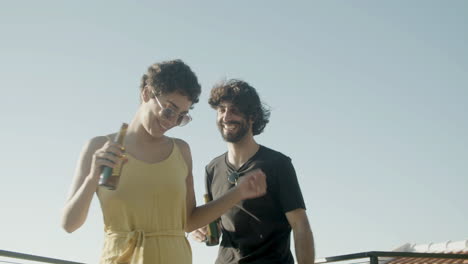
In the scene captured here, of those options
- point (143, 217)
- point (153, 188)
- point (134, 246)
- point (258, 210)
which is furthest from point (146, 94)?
point (258, 210)

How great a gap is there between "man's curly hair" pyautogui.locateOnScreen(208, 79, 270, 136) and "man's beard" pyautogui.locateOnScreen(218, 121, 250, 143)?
4.2 inches

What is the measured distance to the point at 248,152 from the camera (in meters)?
3.57

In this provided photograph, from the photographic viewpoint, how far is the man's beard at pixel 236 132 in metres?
3.58

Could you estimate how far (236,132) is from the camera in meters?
3.59

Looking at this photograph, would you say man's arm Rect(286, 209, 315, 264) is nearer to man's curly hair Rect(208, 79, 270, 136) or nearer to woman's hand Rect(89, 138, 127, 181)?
man's curly hair Rect(208, 79, 270, 136)

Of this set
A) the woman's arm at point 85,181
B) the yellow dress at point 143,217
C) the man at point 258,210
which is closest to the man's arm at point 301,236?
the man at point 258,210

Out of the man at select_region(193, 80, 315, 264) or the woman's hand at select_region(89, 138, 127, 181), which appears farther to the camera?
the man at select_region(193, 80, 315, 264)

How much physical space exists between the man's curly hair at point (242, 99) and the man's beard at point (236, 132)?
106mm

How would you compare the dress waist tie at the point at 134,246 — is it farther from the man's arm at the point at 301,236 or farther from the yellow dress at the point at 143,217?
the man's arm at the point at 301,236

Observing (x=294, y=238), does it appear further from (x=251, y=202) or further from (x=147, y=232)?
(x=147, y=232)

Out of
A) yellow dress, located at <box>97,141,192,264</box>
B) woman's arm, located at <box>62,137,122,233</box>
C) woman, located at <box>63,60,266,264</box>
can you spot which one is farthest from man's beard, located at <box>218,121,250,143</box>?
woman's arm, located at <box>62,137,122,233</box>

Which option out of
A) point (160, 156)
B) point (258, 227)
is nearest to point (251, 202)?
point (258, 227)

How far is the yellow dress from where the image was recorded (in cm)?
206

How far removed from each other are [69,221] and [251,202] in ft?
5.01
